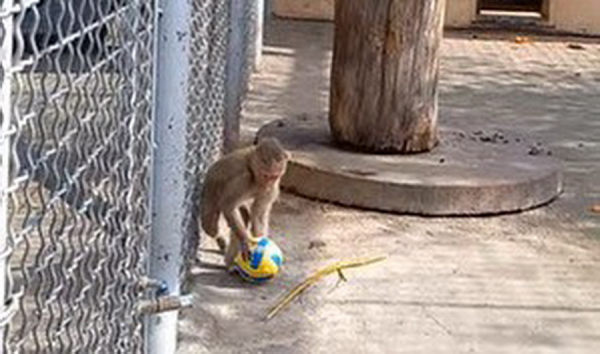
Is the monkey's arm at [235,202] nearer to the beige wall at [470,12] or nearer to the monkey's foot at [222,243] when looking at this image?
the monkey's foot at [222,243]

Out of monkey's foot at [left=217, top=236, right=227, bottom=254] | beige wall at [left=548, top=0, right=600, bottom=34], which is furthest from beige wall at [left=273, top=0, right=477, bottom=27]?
monkey's foot at [left=217, top=236, right=227, bottom=254]

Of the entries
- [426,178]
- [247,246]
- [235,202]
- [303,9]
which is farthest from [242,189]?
[303,9]

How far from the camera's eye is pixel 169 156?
3.44 m

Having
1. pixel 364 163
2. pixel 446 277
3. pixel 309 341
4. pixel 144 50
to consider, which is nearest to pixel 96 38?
pixel 144 50

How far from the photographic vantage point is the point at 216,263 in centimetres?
446

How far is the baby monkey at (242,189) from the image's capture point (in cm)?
415

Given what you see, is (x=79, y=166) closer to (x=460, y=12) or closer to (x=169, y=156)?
(x=169, y=156)

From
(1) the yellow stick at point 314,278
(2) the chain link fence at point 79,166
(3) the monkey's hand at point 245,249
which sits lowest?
(1) the yellow stick at point 314,278

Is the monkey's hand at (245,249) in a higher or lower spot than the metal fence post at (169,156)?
lower

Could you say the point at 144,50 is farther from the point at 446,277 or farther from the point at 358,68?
the point at 358,68

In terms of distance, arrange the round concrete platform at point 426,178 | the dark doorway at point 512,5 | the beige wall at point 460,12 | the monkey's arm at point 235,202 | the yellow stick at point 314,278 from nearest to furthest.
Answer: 1. the yellow stick at point 314,278
2. the monkey's arm at point 235,202
3. the round concrete platform at point 426,178
4. the beige wall at point 460,12
5. the dark doorway at point 512,5

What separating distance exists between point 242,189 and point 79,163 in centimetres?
192

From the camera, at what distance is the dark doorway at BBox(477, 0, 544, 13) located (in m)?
13.9

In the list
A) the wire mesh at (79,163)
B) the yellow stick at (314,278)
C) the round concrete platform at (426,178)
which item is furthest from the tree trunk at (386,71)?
the wire mesh at (79,163)
